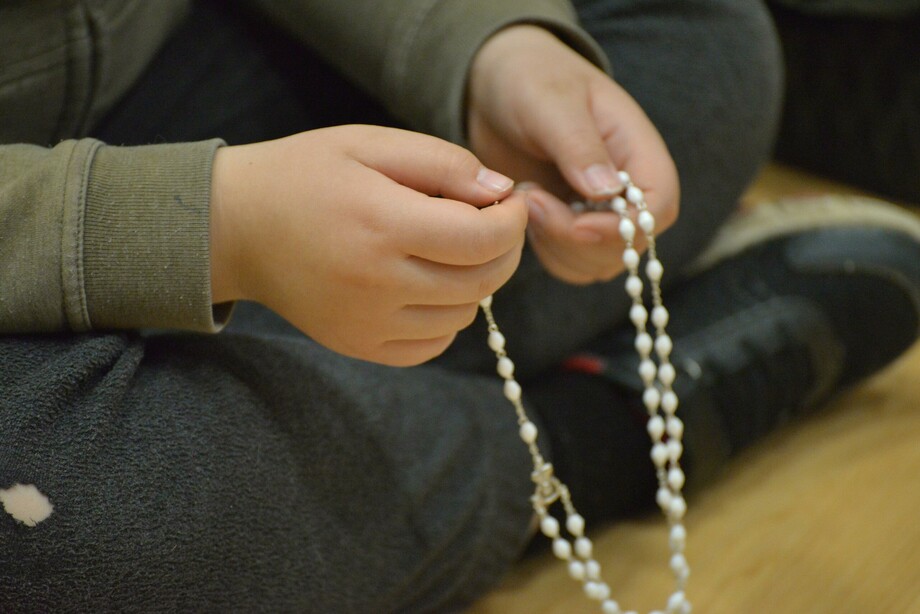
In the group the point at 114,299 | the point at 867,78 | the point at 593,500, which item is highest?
the point at 114,299

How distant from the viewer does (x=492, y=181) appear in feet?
1.39

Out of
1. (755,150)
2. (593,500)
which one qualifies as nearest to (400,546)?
(593,500)

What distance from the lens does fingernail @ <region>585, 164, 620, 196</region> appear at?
51 cm

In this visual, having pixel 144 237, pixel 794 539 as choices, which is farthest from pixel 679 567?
pixel 144 237

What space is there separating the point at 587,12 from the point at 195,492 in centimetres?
52

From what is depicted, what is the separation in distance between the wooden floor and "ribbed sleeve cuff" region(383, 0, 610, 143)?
0.32 metres

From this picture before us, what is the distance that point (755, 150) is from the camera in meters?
0.76

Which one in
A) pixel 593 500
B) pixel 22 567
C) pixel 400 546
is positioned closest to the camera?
pixel 22 567

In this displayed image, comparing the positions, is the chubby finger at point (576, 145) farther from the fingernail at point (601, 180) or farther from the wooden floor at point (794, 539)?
the wooden floor at point (794, 539)

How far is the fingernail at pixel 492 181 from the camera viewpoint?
42 cm

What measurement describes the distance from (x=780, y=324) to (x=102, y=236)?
527mm

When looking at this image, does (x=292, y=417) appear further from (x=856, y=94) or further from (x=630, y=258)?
(x=856, y=94)

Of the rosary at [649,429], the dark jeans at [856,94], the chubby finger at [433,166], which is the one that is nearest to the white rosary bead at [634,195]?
the rosary at [649,429]

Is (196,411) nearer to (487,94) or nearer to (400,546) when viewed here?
(400,546)
